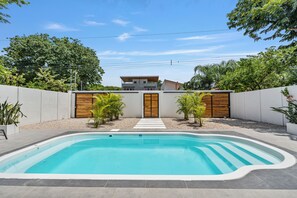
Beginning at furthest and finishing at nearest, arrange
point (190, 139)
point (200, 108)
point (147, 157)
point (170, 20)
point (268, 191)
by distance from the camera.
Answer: point (170, 20) < point (200, 108) < point (190, 139) < point (147, 157) < point (268, 191)

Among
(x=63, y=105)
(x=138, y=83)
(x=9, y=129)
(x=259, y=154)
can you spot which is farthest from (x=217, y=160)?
(x=138, y=83)

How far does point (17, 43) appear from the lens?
26281 millimetres

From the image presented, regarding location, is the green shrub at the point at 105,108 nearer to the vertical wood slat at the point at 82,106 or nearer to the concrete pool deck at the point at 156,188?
the vertical wood slat at the point at 82,106

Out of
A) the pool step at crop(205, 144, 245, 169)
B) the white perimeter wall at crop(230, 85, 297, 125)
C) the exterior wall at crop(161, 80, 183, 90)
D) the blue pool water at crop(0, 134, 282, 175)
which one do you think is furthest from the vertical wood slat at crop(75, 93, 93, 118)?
the exterior wall at crop(161, 80, 183, 90)

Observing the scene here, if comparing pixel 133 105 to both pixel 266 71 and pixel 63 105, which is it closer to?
pixel 63 105

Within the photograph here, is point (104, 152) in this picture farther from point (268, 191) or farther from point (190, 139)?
point (268, 191)

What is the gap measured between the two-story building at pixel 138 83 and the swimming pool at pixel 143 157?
2773 centimetres

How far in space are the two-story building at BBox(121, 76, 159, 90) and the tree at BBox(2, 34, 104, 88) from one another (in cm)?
951

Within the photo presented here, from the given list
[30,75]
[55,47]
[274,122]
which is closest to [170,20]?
[274,122]

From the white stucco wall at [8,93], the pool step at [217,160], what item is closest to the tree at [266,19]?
the pool step at [217,160]

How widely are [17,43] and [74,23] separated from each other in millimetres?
16236

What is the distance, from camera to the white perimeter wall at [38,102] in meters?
10.2

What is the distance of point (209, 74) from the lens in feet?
92.3

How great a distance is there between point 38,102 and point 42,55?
1720cm
